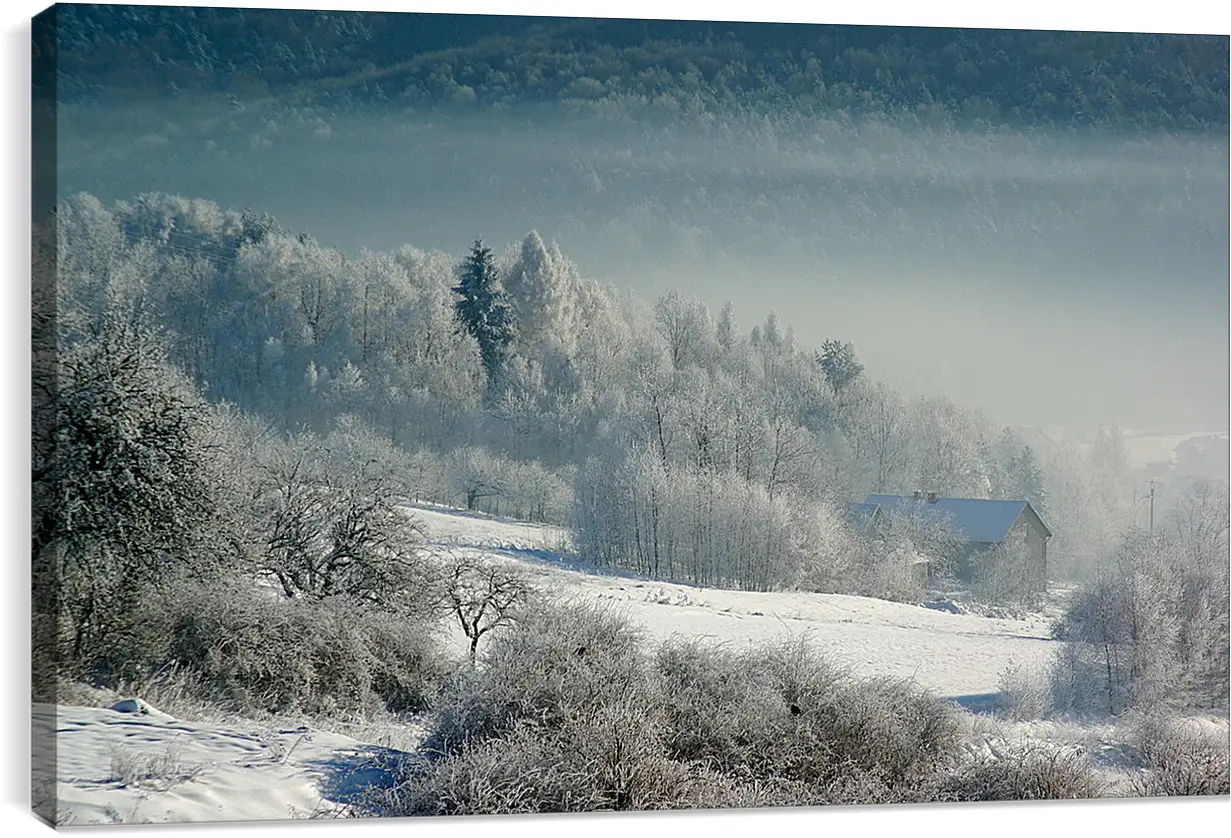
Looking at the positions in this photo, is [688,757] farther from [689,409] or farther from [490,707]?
[689,409]

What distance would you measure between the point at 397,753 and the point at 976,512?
3573mm

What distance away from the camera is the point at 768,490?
9.16 meters

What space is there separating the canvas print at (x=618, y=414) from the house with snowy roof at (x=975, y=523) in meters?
0.03

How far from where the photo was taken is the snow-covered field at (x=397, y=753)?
7848mm

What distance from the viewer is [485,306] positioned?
29.4 feet

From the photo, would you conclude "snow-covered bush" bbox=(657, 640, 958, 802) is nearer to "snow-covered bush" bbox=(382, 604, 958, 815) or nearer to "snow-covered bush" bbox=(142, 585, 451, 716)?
"snow-covered bush" bbox=(382, 604, 958, 815)

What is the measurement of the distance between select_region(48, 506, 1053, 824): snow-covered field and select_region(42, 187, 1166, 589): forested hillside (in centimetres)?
16

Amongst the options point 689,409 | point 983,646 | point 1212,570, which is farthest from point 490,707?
point 1212,570

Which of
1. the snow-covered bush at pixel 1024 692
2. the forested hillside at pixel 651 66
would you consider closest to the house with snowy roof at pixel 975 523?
the snow-covered bush at pixel 1024 692

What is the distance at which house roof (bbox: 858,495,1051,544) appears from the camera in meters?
9.23

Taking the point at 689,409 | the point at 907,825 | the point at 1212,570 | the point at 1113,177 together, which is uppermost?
the point at 1113,177

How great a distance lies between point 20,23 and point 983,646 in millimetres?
6222

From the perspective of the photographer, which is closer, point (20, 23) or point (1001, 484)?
point (20, 23)

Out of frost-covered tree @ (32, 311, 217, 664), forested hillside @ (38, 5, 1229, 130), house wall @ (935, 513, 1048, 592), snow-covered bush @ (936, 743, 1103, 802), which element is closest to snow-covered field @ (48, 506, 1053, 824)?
house wall @ (935, 513, 1048, 592)
